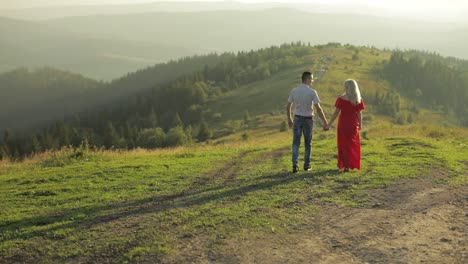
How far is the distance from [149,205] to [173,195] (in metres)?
1.11

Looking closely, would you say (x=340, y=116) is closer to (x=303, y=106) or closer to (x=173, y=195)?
(x=303, y=106)

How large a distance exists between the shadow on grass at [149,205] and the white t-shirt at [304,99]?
205 cm

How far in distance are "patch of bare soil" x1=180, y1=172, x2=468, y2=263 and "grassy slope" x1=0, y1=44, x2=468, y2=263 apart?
0.44 meters

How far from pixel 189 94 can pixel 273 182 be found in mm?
141724

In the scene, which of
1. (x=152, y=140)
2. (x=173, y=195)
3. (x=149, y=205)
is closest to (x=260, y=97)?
(x=152, y=140)

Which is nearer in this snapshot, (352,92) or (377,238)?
(377,238)

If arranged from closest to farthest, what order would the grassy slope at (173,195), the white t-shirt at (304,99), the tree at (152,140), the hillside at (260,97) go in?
the grassy slope at (173,195), the white t-shirt at (304,99), the tree at (152,140), the hillside at (260,97)

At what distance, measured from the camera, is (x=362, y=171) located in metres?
14.8

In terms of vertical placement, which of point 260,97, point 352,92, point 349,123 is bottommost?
point 260,97

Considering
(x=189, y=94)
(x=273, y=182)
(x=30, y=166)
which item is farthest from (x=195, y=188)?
(x=189, y=94)

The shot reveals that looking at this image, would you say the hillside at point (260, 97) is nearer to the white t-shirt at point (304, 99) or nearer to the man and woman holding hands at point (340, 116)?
the man and woman holding hands at point (340, 116)

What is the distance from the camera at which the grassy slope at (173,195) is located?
355 inches

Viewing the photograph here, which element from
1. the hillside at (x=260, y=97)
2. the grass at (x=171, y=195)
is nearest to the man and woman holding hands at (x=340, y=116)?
the grass at (x=171, y=195)

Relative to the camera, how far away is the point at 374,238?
9070mm
